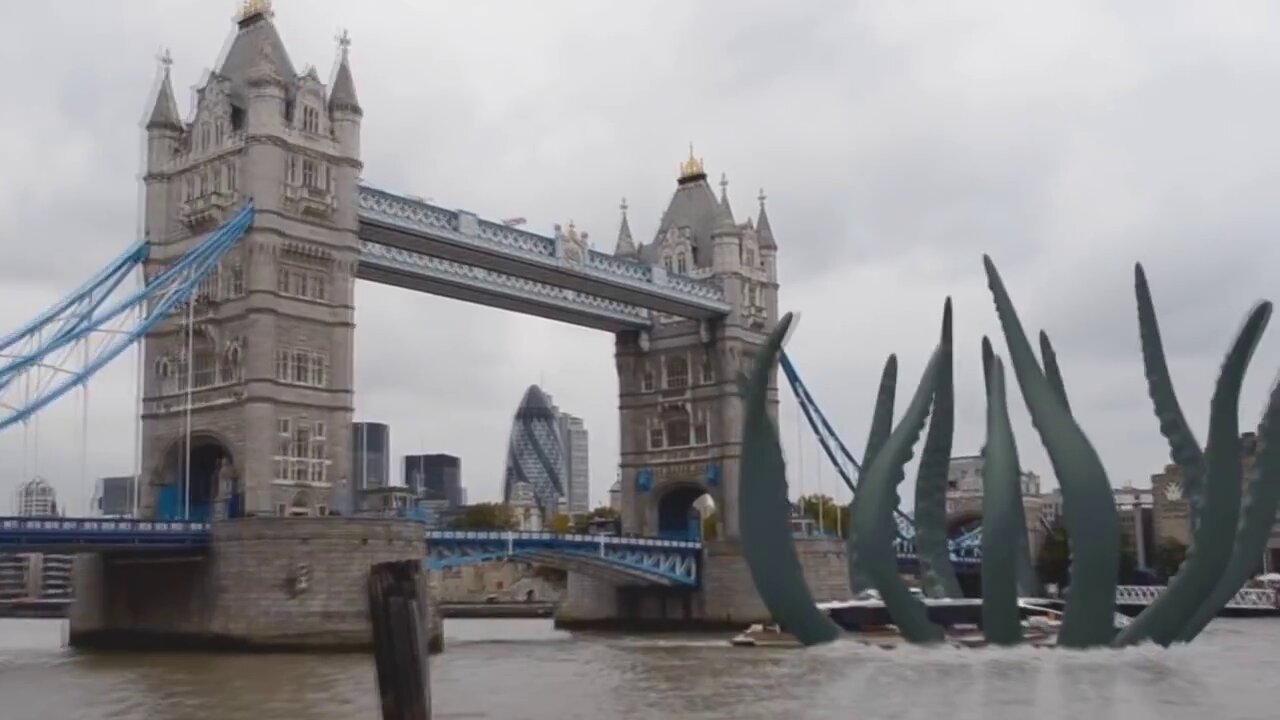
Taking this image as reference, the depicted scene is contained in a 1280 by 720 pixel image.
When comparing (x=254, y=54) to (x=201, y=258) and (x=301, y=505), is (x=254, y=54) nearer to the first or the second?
(x=201, y=258)

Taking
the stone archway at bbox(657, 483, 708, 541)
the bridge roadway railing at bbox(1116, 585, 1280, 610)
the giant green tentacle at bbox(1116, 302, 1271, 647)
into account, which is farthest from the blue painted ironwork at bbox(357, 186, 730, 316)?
the giant green tentacle at bbox(1116, 302, 1271, 647)

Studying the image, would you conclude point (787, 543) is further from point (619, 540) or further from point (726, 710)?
point (619, 540)

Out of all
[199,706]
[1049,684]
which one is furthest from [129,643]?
[1049,684]

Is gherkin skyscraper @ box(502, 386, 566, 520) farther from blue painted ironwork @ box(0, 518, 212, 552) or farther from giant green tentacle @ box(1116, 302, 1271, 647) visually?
giant green tentacle @ box(1116, 302, 1271, 647)

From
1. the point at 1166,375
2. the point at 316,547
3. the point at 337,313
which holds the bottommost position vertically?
the point at 316,547

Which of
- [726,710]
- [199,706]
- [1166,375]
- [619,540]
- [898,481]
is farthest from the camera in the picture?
[619,540]

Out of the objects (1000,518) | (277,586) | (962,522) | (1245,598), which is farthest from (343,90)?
(962,522)

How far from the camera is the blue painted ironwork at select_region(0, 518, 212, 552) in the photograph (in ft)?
127

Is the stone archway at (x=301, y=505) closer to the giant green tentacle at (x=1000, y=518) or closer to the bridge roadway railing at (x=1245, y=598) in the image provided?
the giant green tentacle at (x=1000, y=518)

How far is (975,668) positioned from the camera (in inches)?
1137

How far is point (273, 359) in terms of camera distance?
47.2 meters

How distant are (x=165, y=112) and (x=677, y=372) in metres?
26.8

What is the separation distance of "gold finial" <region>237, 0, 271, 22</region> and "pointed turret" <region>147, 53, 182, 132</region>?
338cm

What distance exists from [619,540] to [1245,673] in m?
30.6
